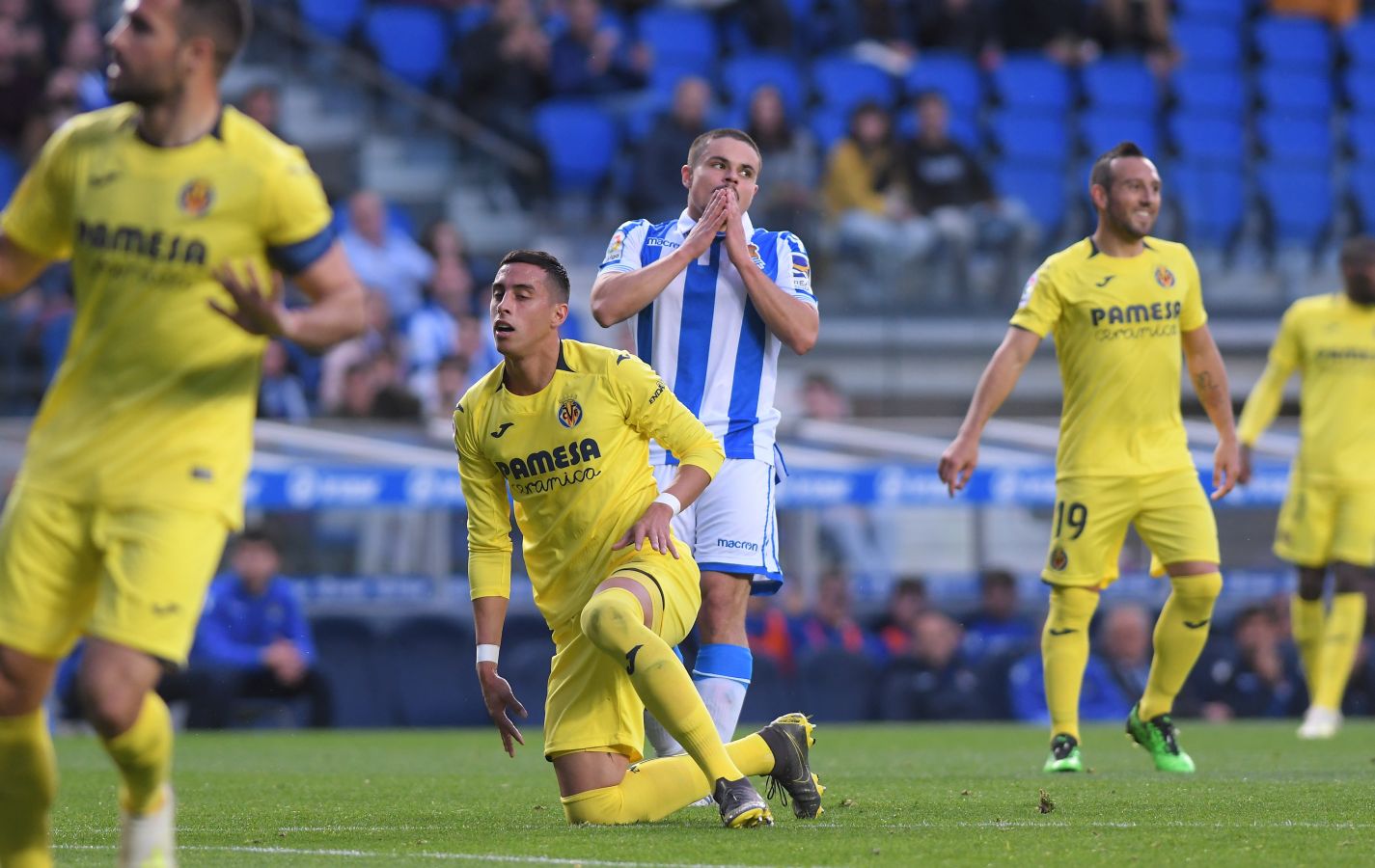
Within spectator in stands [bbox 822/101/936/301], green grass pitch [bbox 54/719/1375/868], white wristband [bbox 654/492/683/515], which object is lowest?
green grass pitch [bbox 54/719/1375/868]

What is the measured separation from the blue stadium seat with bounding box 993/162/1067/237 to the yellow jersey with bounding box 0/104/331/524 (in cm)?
1357

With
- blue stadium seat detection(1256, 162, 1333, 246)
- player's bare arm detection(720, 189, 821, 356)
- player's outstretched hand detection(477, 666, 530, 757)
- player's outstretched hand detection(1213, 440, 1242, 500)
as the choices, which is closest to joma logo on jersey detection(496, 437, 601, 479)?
player's outstretched hand detection(477, 666, 530, 757)

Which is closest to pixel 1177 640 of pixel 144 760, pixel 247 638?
pixel 144 760

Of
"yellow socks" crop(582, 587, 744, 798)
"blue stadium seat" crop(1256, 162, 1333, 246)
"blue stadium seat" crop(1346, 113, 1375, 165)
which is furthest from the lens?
"blue stadium seat" crop(1346, 113, 1375, 165)

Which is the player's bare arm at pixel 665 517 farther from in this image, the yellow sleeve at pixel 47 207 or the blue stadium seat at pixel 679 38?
the blue stadium seat at pixel 679 38

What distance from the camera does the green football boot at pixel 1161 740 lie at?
8867 mm

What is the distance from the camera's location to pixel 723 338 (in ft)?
24.3

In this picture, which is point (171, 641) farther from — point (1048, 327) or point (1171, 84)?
point (1171, 84)

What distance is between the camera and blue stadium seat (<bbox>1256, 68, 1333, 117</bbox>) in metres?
20.7

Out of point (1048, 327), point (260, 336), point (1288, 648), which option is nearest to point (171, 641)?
point (260, 336)

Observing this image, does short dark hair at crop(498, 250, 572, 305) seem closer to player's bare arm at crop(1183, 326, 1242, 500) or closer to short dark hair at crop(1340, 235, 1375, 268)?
player's bare arm at crop(1183, 326, 1242, 500)

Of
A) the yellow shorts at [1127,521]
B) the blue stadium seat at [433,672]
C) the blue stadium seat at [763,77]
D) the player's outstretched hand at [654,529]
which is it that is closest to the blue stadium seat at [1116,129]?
Result: the blue stadium seat at [763,77]

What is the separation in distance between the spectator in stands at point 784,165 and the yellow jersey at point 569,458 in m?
10.6

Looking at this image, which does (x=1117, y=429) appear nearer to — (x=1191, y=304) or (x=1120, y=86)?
(x=1191, y=304)
